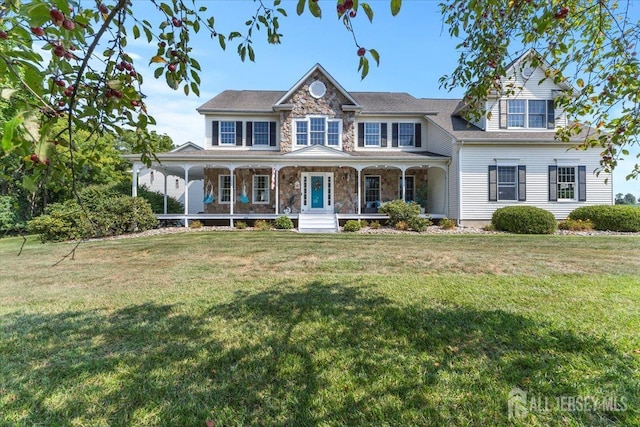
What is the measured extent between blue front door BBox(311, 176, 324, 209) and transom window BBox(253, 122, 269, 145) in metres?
3.49

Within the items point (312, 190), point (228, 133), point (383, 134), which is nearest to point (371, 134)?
point (383, 134)

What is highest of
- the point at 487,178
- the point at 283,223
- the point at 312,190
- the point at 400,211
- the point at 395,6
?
the point at 487,178

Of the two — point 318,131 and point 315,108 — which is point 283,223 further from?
point 315,108

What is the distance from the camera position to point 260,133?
17.3 m

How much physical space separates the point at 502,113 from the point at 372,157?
7.03 metres

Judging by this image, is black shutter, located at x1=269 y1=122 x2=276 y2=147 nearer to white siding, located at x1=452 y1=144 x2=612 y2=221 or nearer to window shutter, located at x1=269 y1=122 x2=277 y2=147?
window shutter, located at x1=269 y1=122 x2=277 y2=147

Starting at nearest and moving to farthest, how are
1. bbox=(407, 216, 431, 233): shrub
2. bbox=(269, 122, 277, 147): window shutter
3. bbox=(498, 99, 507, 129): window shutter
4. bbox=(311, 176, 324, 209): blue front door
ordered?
1. bbox=(407, 216, 431, 233): shrub
2. bbox=(498, 99, 507, 129): window shutter
3. bbox=(311, 176, 324, 209): blue front door
4. bbox=(269, 122, 277, 147): window shutter

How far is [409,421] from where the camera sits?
7.25 ft

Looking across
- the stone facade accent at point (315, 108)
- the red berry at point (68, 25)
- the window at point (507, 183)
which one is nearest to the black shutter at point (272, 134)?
the stone facade accent at point (315, 108)

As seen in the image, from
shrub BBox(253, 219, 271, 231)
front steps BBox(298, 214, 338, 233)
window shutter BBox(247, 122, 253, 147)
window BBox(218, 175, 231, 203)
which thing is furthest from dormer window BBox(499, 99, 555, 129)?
window BBox(218, 175, 231, 203)

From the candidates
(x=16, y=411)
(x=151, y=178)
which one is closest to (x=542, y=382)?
(x=16, y=411)

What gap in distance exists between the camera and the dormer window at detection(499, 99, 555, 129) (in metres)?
15.5

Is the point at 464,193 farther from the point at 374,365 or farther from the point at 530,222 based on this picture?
the point at 374,365

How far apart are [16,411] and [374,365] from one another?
2.88 m
